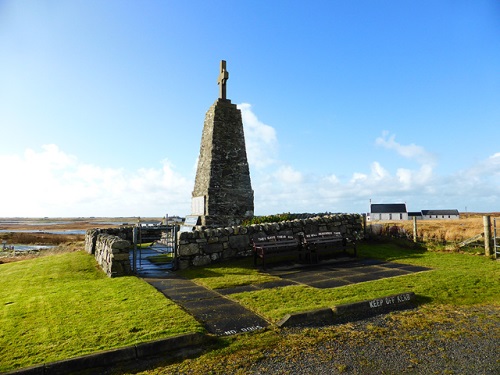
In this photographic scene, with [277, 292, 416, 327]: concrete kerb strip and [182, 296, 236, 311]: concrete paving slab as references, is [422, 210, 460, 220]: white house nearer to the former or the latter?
[277, 292, 416, 327]: concrete kerb strip

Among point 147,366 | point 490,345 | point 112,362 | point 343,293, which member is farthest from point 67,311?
point 490,345

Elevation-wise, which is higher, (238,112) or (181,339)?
(238,112)

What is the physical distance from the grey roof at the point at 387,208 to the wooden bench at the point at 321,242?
211ft

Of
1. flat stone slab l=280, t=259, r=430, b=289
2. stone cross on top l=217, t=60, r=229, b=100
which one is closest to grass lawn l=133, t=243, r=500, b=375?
flat stone slab l=280, t=259, r=430, b=289

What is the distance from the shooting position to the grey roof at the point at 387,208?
7068 centimetres

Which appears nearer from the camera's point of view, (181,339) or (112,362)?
(112,362)

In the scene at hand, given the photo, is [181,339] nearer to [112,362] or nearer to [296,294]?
[112,362]

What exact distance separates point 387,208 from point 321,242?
218 feet

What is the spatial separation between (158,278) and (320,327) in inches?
220

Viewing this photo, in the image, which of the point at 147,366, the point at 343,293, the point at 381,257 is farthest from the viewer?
the point at 381,257

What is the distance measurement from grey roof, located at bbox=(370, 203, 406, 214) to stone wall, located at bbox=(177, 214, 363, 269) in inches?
2487

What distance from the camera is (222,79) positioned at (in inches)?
699

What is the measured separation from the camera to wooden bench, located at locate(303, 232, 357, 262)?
11062mm

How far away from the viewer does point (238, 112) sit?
17812 mm
